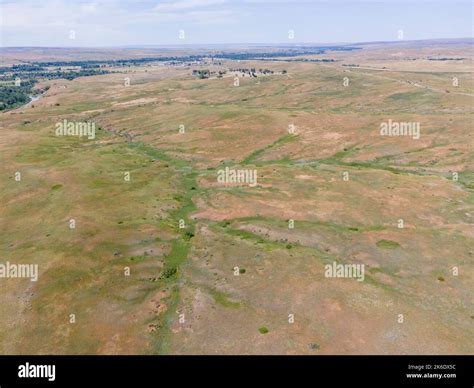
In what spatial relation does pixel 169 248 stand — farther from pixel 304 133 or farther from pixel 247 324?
pixel 304 133

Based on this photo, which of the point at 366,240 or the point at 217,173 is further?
the point at 217,173

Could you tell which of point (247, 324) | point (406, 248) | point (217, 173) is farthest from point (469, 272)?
point (217, 173)

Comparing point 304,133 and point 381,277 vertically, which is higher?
point 304,133

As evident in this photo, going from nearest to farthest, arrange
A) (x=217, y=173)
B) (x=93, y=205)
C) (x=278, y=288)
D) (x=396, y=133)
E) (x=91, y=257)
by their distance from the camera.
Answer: (x=278, y=288), (x=91, y=257), (x=93, y=205), (x=217, y=173), (x=396, y=133)
